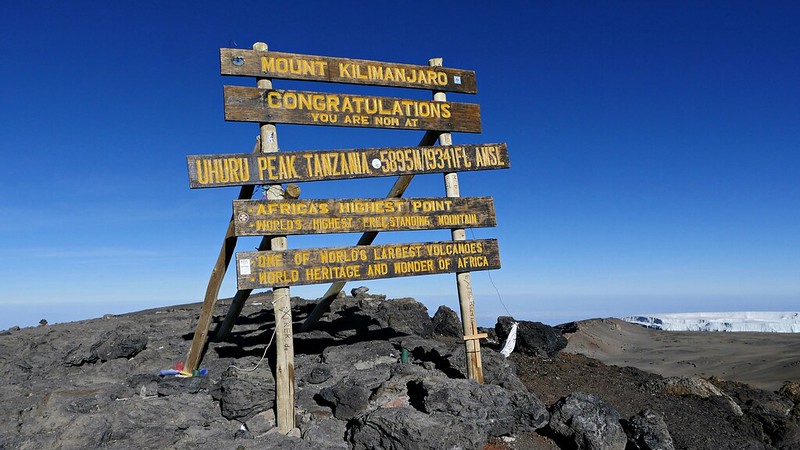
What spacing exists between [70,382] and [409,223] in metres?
7.22

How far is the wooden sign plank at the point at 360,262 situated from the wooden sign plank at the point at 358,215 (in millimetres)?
320

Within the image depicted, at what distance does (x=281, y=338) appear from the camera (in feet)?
26.5

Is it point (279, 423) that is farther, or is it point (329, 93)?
point (329, 93)

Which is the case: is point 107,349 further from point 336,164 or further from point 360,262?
point 336,164

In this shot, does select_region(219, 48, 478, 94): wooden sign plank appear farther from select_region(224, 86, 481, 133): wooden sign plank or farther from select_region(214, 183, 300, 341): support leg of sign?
select_region(214, 183, 300, 341): support leg of sign

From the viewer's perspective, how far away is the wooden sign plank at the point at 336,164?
7.89 m

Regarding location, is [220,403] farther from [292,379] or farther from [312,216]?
[312,216]

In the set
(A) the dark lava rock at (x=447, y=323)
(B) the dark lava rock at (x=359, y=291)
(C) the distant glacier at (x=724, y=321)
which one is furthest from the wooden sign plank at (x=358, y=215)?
(C) the distant glacier at (x=724, y=321)

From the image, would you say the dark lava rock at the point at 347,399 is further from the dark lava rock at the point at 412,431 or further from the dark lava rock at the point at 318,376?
the dark lava rock at the point at 318,376

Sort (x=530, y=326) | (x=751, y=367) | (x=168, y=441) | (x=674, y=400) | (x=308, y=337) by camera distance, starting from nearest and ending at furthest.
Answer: (x=168, y=441) < (x=674, y=400) < (x=308, y=337) < (x=530, y=326) < (x=751, y=367)

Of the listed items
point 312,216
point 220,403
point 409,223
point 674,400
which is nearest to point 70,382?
point 220,403

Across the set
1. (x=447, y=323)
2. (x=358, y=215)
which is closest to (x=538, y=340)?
(x=447, y=323)

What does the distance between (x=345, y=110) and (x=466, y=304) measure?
3946mm

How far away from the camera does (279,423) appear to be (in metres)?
7.99
